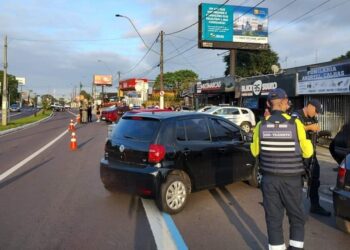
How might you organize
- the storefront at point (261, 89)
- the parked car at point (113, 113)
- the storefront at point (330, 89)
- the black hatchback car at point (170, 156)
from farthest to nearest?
1. the parked car at point (113, 113)
2. the storefront at point (261, 89)
3. the storefront at point (330, 89)
4. the black hatchback car at point (170, 156)

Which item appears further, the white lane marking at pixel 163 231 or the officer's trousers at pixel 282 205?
the white lane marking at pixel 163 231

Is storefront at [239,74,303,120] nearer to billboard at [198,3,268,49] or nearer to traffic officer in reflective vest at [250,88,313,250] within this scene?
billboard at [198,3,268,49]

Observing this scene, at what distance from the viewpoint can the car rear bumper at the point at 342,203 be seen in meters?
5.57

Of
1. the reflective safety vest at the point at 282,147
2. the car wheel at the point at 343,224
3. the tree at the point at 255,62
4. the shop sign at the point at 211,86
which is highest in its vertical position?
the tree at the point at 255,62

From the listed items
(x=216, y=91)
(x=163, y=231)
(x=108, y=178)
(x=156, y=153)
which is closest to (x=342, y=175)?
(x=163, y=231)

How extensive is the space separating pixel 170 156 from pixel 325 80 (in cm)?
1426

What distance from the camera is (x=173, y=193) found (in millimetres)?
7086

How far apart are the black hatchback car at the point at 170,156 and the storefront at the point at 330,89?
11577 millimetres

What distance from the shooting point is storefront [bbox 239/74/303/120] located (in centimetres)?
2328

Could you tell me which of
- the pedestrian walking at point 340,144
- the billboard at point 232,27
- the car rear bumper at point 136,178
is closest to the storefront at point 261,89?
the billboard at point 232,27

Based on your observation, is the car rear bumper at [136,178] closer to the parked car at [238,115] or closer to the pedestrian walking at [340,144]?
the pedestrian walking at [340,144]

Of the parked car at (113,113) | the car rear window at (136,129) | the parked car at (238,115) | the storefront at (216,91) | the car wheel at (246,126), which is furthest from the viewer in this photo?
the parked car at (113,113)

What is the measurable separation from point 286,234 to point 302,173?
1.83m

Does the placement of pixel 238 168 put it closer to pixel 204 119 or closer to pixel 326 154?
pixel 204 119
